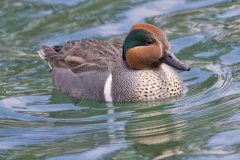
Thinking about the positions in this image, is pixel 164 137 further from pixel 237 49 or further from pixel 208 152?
pixel 237 49

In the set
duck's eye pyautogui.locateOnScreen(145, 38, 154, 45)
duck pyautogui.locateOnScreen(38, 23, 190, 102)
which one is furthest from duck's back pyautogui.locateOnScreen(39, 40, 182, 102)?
duck's eye pyautogui.locateOnScreen(145, 38, 154, 45)

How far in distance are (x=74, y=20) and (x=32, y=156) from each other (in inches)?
199

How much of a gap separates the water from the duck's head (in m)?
0.43

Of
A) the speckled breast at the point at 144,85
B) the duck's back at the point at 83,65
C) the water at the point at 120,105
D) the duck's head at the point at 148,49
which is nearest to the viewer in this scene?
the water at the point at 120,105

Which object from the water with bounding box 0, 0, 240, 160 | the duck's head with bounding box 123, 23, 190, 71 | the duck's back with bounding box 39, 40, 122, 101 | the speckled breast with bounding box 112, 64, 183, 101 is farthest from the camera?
the duck's back with bounding box 39, 40, 122, 101

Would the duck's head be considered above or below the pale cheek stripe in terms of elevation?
above

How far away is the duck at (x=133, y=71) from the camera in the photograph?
9633 millimetres

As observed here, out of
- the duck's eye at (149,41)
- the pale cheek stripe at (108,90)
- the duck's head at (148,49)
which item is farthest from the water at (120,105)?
the duck's eye at (149,41)

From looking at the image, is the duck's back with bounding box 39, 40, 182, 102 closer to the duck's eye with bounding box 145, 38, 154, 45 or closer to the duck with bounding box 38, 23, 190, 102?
the duck with bounding box 38, 23, 190, 102

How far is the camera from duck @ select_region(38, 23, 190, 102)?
9.63 m

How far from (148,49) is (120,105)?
0.66m

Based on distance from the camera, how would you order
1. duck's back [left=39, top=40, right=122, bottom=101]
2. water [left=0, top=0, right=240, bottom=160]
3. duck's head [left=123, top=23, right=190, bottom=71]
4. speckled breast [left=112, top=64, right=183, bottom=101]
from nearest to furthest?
water [left=0, top=0, right=240, bottom=160] → duck's head [left=123, top=23, right=190, bottom=71] → speckled breast [left=112, top=64, right=183, bottom=101] → duck's back [left=39, top=40, right=122, bottom=101]

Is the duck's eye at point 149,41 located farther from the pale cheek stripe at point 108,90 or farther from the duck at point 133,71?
the pale cheek stripe at point 108,90

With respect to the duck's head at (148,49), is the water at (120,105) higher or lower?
lower
